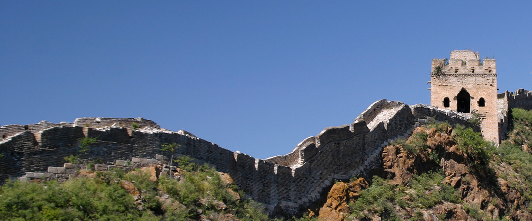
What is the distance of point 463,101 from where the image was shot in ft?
154

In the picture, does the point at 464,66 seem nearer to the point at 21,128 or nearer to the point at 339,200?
the point at 339,200

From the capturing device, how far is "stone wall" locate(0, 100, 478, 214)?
24.1 meters

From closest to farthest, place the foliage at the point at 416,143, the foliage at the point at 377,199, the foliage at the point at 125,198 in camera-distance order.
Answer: the foliage at the point at 125,198 → the foliage at the point at 377,199 → the foliage at the point at 416,143

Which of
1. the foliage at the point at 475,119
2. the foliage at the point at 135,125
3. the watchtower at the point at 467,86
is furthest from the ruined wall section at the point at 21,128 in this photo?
the watchtower at the point at 467,86

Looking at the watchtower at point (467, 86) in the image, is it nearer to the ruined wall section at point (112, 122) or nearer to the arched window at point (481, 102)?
the arched window at point (481, 102)

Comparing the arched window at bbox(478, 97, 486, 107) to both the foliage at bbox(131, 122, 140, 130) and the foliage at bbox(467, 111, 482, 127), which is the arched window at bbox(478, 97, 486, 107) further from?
the foliage at bbox(131, 122, 140, 130)

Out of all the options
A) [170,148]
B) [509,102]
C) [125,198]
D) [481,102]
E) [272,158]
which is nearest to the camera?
[125,198]

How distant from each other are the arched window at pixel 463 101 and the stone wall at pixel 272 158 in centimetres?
432

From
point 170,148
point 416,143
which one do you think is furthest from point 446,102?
point 170,148

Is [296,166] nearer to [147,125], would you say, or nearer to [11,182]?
[147,125]

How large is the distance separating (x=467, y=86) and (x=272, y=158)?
17269 millimetres

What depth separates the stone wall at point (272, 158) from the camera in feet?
79.0

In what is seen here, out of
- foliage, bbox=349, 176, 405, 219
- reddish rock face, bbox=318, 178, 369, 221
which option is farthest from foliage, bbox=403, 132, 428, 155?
reddish rock face, bbox=318, 178, 369, 221

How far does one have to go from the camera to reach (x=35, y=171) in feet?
78.2
